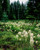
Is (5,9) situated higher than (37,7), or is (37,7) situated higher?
(37,7)

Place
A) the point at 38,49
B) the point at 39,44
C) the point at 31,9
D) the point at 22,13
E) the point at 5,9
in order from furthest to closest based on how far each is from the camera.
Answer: the point at 22,13, the point at 5,9, the point at 31,9, the point at 39,44, the point at 38,49

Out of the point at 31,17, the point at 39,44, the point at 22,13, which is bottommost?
the point at 22,13

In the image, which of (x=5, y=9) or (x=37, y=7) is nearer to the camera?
(x=37, y=7)

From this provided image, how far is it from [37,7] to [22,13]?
84.0 feet

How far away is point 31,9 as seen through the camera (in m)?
24.6

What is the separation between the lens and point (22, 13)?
162 feet

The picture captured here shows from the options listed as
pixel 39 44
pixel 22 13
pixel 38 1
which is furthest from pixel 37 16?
pixel 22 13

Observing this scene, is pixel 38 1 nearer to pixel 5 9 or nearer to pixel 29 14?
pixel 29 14

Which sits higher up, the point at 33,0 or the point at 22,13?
the point at 33,0

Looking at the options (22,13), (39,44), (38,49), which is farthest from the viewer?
(22,13)

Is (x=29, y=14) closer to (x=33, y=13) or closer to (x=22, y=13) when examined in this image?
(x=33, y=13)

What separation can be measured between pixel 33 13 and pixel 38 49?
18080 mm

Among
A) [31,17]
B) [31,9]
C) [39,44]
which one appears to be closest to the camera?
[39,44]

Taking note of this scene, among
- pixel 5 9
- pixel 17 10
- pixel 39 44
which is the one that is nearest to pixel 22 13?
pixel 17 10
